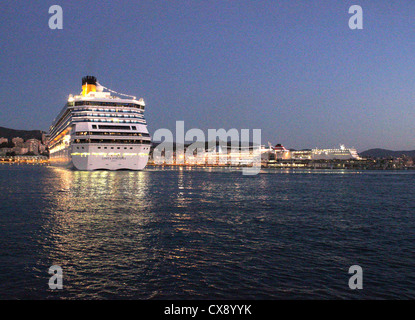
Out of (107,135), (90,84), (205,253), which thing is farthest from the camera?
(90,84)

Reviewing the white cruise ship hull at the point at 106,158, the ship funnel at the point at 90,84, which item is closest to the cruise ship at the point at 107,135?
the white cruise ship hull at the point at 106,158

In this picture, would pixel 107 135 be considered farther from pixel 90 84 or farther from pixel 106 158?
pixel 90 84

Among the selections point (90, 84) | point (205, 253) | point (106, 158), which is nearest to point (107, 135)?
point (106, 158)

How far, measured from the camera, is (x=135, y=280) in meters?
12.2

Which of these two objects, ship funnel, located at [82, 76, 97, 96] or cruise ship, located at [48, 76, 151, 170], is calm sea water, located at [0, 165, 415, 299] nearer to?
cruise ship, located at [48, 76, 151, 170]

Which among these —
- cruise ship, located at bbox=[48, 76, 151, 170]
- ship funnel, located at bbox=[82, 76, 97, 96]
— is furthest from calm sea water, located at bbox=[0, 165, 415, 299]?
ship funnel, located at bbox=[82, 76, 97, 96]

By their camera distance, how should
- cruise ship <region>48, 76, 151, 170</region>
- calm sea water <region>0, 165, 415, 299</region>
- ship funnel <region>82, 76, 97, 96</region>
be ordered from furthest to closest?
ship funnel <region>82, 76, 97, 96</region>, cruise ship <region>48, 76, 151, 170</region>, calm sea water <region>0, 165, 415, 299</region>

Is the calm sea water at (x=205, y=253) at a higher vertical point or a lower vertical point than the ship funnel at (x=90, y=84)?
lower

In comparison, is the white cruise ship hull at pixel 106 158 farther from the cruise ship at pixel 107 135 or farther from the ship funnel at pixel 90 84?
the ship funnel at pixel 90 84

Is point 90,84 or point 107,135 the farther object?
point 90,84

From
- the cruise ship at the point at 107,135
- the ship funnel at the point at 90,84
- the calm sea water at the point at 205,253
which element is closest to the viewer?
the calm sea water at the point at 205,253

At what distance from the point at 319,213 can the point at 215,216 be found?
9480 millimetres

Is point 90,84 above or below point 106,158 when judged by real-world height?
above
